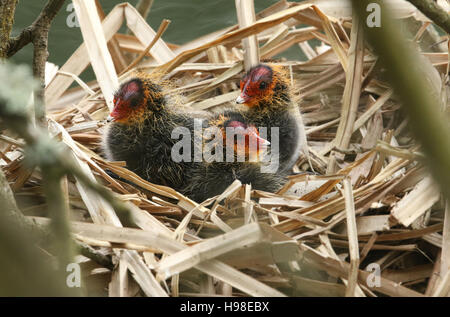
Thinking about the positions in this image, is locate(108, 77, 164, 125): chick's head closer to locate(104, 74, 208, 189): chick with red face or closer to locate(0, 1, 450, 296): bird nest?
locate(104, 74, 208, 189): chick with red face

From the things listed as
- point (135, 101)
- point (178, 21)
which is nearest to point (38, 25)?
point (135, 101)

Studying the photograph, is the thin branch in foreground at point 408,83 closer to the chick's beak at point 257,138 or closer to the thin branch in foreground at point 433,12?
the thin branch in foreground at point 433,12

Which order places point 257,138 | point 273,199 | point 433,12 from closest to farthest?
point 433,12, point 273,199, point 257,138

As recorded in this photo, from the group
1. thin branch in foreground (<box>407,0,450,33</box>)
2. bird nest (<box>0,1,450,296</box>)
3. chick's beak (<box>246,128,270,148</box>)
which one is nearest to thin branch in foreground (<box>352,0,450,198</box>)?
bird nest (<box>0,1,450,296</box>)

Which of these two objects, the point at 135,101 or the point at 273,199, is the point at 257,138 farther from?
the point at 135,101
